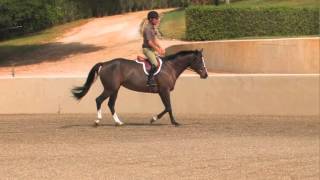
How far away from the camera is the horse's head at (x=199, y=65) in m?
14.5

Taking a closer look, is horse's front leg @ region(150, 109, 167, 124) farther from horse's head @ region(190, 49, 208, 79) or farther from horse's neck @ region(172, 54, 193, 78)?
horse's head @ region(190, 49, 208, 79)

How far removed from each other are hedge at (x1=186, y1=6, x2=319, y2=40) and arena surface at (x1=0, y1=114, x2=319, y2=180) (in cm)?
1763

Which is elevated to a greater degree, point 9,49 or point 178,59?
point 178,59

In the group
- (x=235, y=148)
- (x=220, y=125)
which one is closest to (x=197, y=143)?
(x=235, y=148)

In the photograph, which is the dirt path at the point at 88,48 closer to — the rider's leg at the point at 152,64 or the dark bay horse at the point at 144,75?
the dark bay horse at the point at 144,75

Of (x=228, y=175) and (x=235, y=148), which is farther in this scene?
(x=235, y=148)

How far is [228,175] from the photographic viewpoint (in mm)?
8961

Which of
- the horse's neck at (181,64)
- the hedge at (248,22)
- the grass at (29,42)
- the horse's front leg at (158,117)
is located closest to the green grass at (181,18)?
the hedge at (248,22)

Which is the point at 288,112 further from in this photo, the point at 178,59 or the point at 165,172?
the point at 165,172

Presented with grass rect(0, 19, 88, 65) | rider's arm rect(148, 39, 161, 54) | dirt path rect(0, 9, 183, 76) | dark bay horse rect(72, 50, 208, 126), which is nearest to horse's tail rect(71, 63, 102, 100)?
dark bay horse rect(72, 50, 208, 126)

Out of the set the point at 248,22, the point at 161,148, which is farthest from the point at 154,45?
the point at 248,22

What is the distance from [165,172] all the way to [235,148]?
2.36m

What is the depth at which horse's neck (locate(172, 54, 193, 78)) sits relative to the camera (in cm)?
1454

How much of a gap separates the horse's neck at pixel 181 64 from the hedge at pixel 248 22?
1845cm
